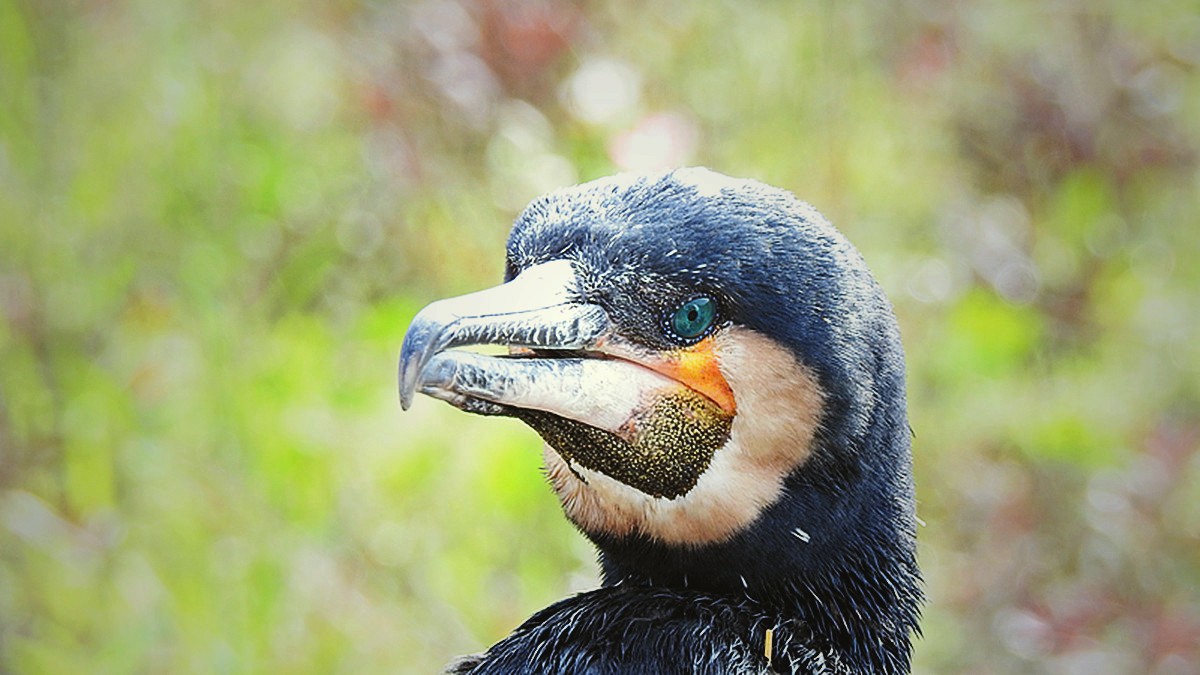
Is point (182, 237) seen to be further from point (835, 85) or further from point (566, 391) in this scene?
point (566, 391)

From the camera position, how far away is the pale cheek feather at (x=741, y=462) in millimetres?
1402

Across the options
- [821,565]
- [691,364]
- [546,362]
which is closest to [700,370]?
[691,364]

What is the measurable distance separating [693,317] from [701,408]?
96 millimetres

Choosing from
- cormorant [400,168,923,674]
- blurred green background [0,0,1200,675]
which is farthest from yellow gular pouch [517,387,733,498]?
blurred green background [0,0,1200,675]

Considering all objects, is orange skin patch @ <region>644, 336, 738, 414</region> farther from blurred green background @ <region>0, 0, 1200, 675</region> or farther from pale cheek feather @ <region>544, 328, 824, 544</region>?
blurred green background @ <region>0, 0, 1200, 675</region>

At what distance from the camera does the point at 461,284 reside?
3611 mm

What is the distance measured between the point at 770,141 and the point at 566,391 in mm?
2616

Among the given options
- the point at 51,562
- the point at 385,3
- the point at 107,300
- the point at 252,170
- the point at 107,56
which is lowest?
the point at 51,562

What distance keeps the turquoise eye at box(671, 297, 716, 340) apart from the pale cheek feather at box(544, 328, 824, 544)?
0.03m

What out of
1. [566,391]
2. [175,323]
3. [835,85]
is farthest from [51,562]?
[835,85]

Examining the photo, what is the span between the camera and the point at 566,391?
4.35ft

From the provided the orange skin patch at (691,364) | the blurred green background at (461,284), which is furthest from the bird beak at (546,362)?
the blurred green background at (461,284)

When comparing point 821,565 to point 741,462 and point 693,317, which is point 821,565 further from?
point 693,317

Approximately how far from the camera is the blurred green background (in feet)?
9.39
